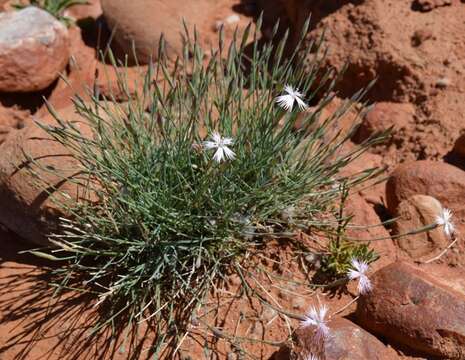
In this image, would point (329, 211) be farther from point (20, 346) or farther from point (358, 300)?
point (20, 346)

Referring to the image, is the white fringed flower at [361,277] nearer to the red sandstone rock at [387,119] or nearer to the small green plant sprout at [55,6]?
the red sandstone rock at [387,119]

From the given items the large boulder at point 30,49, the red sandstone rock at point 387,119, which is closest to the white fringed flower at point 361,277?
the red sandstone rock at point 387,119

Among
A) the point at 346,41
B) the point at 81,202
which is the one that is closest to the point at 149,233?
the point at 81,202

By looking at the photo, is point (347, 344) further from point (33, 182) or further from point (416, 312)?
point (33, 182)

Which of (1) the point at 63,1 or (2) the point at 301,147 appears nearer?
(2) the point at 301,147

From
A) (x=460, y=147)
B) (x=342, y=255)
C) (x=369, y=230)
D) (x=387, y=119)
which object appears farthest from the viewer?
(x=387, y=119)

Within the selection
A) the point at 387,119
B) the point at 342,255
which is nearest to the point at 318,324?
the point at 342,255

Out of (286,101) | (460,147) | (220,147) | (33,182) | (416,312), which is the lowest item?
(33,182)

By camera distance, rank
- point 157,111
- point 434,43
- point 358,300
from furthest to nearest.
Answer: point 434,43
point 157,111
point 358,300
